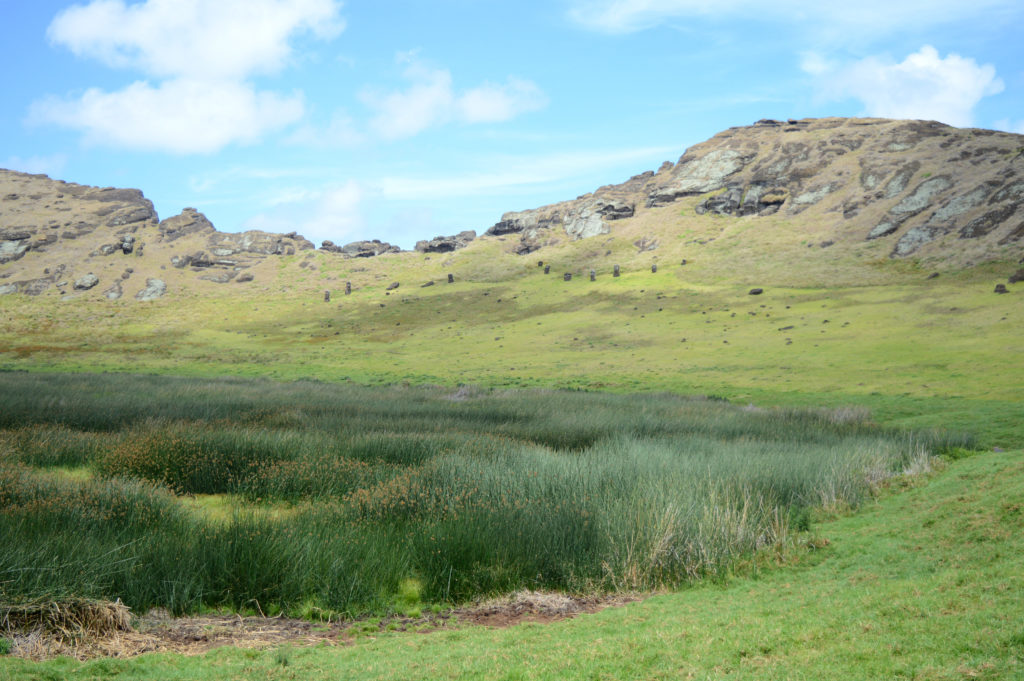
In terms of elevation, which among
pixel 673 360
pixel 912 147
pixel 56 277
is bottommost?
pixel 673 360

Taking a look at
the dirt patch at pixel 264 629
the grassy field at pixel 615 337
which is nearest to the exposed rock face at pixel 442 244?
the grassy field at pixel 615 337

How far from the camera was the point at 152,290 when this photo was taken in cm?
10425

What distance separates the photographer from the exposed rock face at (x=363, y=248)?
141125 millimetres

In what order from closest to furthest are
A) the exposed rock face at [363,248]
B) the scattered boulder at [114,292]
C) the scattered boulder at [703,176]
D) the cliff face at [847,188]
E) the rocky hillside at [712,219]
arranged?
1. the cliff face at [847,188]
2. the rocky hillside at [712,219]
3. the scattered boulder at [114,292]
4. the scattered boulder at [703,176]
5. the exposed rock face at [363,248]

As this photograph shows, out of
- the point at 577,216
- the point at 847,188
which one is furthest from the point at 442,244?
the point at 847,188

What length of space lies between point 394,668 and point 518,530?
3.58 m

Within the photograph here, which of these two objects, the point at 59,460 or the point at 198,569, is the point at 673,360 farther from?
the point at 198,569

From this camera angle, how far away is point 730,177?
127m

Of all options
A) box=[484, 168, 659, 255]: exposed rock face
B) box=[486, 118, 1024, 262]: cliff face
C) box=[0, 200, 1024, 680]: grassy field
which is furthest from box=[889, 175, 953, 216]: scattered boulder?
box=[0, 200, 1024, 680]: grassy field

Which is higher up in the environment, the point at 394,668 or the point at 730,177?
the point at 730,177

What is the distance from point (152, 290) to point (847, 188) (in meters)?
108

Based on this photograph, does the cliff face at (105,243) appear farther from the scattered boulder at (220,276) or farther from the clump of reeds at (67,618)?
the clump of reeds at (67,618)

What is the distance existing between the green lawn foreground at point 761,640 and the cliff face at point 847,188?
68.8 meters

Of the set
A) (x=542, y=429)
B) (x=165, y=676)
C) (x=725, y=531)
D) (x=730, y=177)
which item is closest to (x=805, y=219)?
(x=730, y=177)
